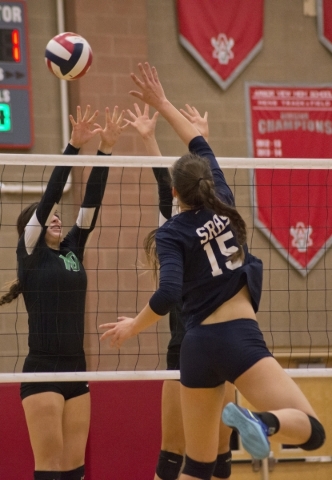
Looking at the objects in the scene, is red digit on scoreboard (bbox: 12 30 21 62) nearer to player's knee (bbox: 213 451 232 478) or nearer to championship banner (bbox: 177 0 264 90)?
championship banner (bbox: 177 0 264 90)

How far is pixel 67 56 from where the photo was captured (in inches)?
213

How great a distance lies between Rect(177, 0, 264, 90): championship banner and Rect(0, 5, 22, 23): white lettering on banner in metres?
1.76

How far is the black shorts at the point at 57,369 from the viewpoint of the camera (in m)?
4.79

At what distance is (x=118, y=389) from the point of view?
706 cm

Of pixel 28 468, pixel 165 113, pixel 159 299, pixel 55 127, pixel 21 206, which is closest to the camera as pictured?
pixel 159 299

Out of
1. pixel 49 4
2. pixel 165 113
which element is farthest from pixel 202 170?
pixel 49 4

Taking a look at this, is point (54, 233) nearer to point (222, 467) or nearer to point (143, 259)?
point (222, 467)

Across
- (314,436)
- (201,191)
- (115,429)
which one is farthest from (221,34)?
(314,436)

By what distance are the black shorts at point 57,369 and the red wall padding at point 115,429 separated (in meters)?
2.04

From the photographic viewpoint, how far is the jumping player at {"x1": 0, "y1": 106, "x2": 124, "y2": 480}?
466 centimetres

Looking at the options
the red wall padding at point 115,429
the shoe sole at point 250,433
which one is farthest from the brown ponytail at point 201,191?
the red wall padding at point 115,429

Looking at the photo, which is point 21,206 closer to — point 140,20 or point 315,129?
point 140,20

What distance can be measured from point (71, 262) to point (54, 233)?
0.70 feet

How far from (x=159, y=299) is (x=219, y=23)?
5.74m
